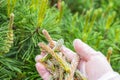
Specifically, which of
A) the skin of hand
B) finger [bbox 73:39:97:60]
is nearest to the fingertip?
the skin of hand

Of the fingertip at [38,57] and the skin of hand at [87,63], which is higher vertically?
the fingertip at [38,57]

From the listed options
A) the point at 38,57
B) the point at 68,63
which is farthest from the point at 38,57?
the point at 68,63

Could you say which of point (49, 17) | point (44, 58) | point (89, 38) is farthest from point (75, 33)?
point (44, 58)

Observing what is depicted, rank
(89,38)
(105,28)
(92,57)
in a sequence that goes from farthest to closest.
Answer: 1. (105,28)
2. (89,38)
3. (92,57)

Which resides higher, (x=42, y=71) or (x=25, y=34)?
(x=25, y=34)

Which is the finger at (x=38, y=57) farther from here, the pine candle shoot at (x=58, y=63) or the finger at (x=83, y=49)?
the finger at (x=83, y=49)

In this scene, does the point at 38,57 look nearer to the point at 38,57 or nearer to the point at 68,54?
the point at 38,57

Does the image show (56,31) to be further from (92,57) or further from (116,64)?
(116,64)

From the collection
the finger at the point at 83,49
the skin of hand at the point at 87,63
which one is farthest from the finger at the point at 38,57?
the finger at the point at 83,49
